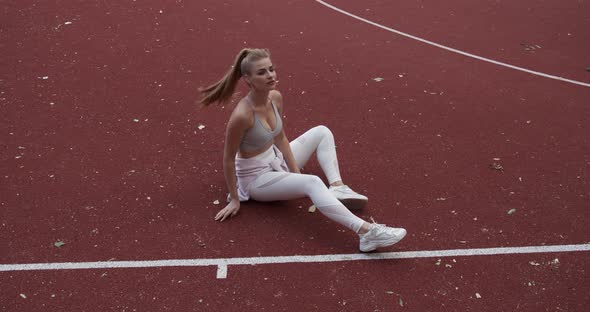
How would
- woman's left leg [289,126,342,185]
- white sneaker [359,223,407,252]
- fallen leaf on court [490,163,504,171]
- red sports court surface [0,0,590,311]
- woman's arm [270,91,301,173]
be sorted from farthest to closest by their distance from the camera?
1. fallen leaf on court [490,163,504,171]
2. woman's left leg [289,126,342,185]
3. woman's arm [270,91,301,173]
4. white sneaker [359,223,407,252]
5. red sports court surface [0,0,590,311]

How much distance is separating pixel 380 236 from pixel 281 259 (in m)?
0.74

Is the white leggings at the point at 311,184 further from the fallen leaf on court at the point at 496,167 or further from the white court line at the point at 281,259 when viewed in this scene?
the fallen leaf on court at the point at 496,167

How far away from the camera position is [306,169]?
5.31 m

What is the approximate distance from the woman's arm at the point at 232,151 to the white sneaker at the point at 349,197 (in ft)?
2.64

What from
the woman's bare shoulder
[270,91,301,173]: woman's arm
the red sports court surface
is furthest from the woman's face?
the red sports court surface

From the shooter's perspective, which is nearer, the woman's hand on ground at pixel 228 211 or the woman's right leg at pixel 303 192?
the woman's right leg at pixel 303 192

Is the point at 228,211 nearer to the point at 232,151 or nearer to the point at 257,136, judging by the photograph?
the point at 232,151

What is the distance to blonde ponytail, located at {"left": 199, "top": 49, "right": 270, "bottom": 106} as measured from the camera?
13.7 feet

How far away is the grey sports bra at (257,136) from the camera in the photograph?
14.3 feet

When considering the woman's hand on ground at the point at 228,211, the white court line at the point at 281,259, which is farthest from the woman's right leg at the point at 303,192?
the white court line at the point at 281,259

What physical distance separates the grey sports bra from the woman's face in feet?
0.83

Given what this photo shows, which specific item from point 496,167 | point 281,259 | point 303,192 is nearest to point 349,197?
point 303,192

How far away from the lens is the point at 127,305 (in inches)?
150

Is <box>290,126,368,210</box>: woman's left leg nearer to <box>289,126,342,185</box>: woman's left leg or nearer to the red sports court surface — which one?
<box>289,126,342,185</box>: woman's left leg
